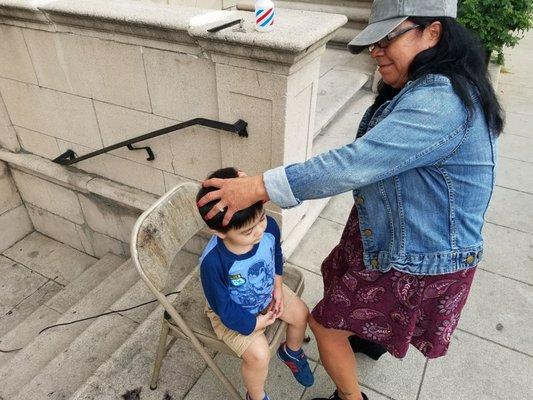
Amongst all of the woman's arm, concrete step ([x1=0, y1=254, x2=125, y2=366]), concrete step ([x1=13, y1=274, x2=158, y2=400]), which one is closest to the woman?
the woman's arm

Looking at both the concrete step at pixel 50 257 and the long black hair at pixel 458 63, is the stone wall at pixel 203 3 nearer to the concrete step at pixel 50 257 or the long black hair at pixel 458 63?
Result: the concrete step at pixel 50 257

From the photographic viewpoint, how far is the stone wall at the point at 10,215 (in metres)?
4.68

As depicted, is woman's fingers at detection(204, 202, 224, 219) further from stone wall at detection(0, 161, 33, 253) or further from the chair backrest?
stone wall at detection(0, 161, 33, 253)

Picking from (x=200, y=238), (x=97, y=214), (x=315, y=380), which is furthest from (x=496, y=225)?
(x=97, y=214)

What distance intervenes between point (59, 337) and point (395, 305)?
2.95 metres

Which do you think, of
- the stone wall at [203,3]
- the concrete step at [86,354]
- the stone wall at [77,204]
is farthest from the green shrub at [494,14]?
the concrete step at [86,354]

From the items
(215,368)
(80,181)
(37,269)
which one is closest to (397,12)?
(215,368)

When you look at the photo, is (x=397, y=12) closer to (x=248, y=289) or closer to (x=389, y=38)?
(x=389, y=38)

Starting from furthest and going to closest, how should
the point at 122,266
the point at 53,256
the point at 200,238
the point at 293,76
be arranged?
the point at 53,256
the point at 122,266
the point at 200,238
the point at 293,76

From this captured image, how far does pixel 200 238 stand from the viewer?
3.48m

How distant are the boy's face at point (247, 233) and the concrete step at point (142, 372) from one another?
45.5 inches

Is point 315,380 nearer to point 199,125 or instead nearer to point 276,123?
point 276,123

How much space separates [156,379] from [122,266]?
2.10 metres

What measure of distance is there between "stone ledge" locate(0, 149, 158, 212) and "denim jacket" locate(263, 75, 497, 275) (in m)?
2.41
